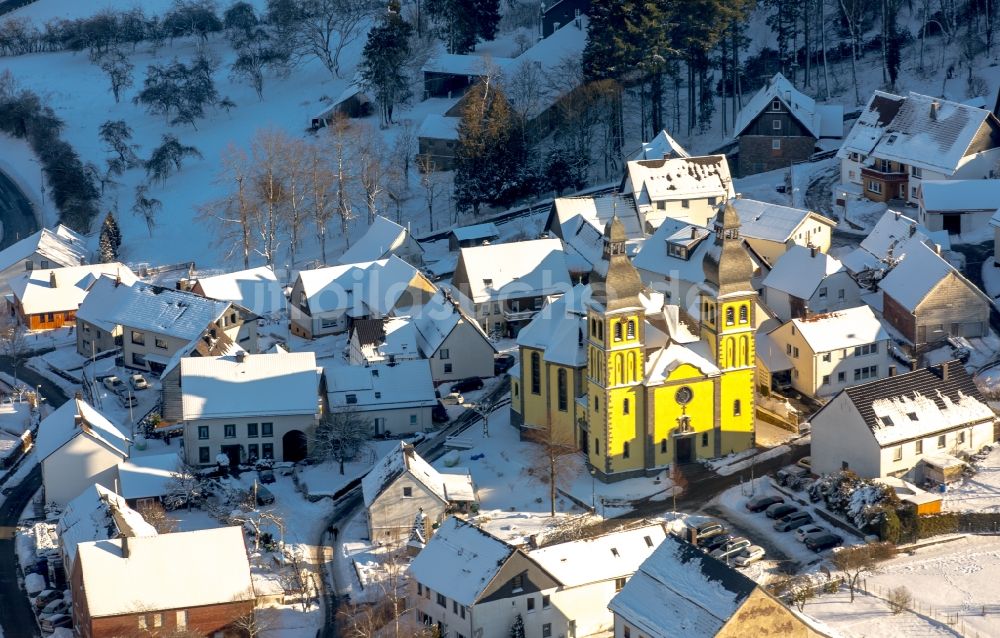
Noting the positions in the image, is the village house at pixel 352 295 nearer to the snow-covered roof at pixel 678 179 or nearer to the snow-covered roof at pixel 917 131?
the snow-covered roof at pixel 678 179

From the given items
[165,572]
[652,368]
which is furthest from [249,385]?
[652,368]

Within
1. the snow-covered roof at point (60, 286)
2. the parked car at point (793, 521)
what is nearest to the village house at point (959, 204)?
the parked car at point (793, 521)

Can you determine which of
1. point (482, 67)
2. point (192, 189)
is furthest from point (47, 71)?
point (482, 67)

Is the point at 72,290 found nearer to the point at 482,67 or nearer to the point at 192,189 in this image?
the point at 192,189

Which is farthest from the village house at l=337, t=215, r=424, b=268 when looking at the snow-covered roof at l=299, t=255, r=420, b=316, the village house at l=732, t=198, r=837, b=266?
the village house at l=732, t=198, r=837, b=266

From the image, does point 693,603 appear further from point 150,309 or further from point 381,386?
point 150,309

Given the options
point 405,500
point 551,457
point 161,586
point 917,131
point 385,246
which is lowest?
point 161,586
